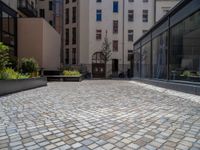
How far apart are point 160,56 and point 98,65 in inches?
825

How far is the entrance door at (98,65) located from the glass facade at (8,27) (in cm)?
1647

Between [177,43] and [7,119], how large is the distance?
10632 millimetres

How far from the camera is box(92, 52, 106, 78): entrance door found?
35.2 m

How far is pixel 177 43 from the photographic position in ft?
41.3

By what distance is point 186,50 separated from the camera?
38.9 feet

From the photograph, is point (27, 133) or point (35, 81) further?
point (35, 81)

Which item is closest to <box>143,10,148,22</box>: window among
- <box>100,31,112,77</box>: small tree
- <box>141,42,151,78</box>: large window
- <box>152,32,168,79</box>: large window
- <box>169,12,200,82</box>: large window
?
<box>100,31,112,77</box>: small tree

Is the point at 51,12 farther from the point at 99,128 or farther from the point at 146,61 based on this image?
the point at 99,128

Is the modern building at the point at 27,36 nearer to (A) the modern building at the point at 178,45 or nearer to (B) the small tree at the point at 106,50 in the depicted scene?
(A) the modern building at the point at 178,45

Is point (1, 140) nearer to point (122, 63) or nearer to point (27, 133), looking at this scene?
point (27, 133)

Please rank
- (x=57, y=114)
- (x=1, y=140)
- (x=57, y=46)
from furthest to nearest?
(x=57, y=46) → (x=57, y=114) → (x=1, y=140)

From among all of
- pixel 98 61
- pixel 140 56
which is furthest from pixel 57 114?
pixel 98 61

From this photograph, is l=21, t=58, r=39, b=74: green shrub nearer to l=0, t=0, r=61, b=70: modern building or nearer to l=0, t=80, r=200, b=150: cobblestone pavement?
l=0, t=0, r=61, b=70: modern building

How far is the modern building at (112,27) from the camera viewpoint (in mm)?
35156
